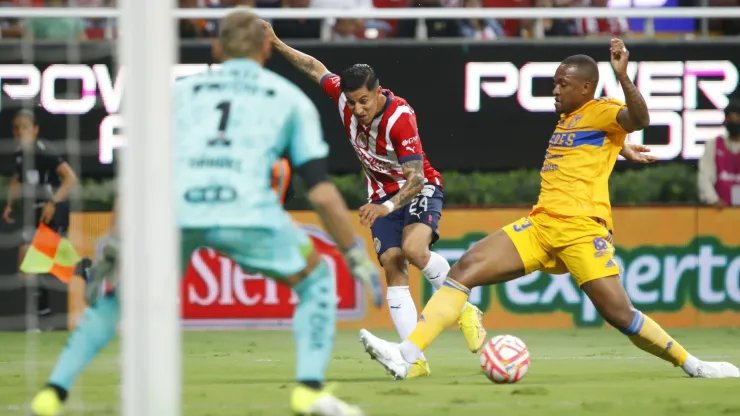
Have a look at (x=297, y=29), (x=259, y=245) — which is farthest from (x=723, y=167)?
(x=259, y=245)

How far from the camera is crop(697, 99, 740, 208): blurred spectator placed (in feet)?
43.4

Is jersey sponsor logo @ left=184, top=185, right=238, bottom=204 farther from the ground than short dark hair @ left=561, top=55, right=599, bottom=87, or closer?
closer

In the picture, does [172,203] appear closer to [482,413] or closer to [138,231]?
[138,231]

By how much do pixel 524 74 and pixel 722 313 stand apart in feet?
10.1

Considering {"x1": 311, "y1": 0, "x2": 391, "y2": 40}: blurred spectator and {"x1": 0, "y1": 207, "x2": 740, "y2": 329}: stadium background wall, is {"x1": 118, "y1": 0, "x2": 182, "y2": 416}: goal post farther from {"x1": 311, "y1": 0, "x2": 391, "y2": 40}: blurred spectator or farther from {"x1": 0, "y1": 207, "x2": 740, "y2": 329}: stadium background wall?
{"x1": 311, "y1": 0, "x2": 391, "y2": 40}: blurred spectator

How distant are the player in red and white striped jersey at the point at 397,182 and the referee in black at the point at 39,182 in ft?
11.0

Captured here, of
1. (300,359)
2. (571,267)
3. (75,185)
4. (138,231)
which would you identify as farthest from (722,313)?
(138,231)

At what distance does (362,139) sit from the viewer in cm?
928

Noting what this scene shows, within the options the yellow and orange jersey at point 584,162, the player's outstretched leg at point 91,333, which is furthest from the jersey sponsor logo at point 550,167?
the player's outstretched leg at point 91,333

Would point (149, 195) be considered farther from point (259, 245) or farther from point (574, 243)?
point (574, 243)

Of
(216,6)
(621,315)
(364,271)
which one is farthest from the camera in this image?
(216,6)

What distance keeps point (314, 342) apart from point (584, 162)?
3083 millimetres

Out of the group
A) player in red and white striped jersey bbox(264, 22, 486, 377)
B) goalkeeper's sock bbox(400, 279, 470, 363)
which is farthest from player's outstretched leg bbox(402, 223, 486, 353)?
goalkeeper's sock bbox(400, 279, 470, 363)

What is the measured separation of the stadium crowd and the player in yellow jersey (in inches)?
189
